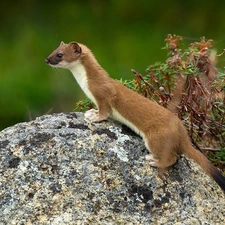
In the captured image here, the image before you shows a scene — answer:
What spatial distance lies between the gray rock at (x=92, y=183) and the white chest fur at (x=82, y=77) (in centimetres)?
46

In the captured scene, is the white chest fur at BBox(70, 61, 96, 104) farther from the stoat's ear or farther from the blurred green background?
the blurred green background

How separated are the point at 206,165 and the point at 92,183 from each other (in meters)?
0.63

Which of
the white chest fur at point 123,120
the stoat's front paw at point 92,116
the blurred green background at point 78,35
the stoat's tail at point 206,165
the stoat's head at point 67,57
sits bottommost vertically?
the blurred green background at point 78,35

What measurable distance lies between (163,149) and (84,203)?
572 millimetres

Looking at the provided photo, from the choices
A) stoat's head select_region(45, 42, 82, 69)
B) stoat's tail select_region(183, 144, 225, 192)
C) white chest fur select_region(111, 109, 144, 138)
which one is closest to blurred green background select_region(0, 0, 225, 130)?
stoat's head select_region(45, 42, 82, 69)

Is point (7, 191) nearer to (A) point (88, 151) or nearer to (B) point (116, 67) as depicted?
(A) point (88, 151)

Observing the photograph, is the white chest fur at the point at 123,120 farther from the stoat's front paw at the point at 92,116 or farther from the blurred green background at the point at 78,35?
the blurred green background at the point at 78,35

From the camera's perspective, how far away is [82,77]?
→ 4773 mm

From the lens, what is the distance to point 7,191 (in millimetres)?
3895

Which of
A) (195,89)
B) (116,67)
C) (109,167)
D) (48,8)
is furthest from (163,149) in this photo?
(48,8)

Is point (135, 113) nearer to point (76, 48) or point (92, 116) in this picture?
point (92, 116)

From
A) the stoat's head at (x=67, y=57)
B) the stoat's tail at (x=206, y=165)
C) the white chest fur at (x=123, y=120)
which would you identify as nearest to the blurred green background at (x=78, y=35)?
the stoat's head at (x=67, y=57)

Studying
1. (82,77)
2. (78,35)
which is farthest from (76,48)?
(78,35)

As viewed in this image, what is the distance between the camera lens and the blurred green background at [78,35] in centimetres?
898
